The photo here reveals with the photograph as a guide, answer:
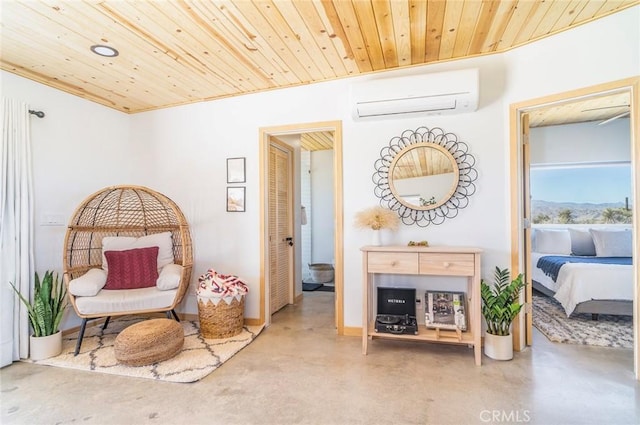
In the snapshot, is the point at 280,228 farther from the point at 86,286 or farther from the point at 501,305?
the point at 501,305

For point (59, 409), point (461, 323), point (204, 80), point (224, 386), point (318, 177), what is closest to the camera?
point (59, 409)

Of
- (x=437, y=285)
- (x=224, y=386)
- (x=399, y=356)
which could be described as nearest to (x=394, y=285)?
(x=437, y=285)

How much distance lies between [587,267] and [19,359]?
5.24 meters

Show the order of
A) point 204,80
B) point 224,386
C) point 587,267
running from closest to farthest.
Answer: point 224,386, point 204,80, point 587,267

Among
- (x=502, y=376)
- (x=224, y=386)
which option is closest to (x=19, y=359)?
(x=224, y=386)

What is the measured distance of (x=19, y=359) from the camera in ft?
8.36

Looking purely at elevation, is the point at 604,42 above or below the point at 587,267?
above

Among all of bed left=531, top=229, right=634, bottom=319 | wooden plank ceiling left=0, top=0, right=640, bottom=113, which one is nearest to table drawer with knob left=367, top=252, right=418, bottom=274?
wooden plank ceiling left=0, top=0, right=640, bottom=113

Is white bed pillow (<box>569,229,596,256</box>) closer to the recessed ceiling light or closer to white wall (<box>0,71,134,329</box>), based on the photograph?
the recessed ceiling light

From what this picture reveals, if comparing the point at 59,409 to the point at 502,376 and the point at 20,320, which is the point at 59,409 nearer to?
the point at 20,320

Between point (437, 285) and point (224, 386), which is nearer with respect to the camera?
point (224, 386)

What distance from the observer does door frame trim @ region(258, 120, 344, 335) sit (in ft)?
9.98

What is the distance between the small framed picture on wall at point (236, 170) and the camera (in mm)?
3367

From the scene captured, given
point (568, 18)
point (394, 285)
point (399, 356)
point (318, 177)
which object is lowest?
point (399, 356)
